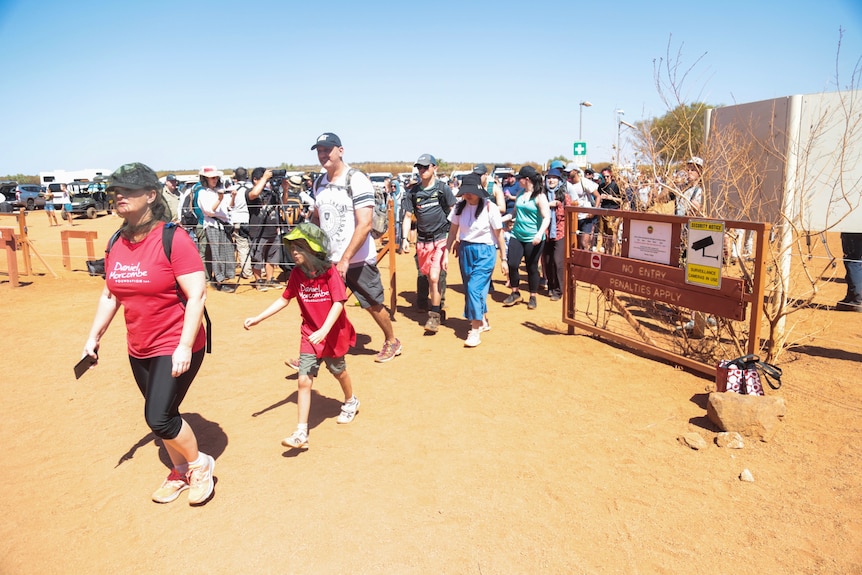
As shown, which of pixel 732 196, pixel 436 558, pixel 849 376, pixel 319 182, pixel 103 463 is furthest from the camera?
pixel 732 196

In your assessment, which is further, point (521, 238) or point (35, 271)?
point (35, 271)

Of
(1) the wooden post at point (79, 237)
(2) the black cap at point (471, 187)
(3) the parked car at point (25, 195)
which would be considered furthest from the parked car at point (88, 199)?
(2) the black cap at point (471, 187)

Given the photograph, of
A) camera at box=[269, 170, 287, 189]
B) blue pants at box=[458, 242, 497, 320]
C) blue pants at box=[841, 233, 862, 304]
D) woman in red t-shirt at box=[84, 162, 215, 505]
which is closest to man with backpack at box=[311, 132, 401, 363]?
blue pants at box=[458, 242, 497, 320]

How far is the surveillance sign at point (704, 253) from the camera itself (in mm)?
4848

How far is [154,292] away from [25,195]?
38280 mm

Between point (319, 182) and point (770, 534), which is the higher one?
point (319, 182)

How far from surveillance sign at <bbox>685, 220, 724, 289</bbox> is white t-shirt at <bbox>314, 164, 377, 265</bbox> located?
277 cm

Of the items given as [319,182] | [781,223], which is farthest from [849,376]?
[319,182]

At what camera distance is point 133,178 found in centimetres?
325

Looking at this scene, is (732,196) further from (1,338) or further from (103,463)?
(1,338)

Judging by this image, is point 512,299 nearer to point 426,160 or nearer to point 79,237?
point 426,160

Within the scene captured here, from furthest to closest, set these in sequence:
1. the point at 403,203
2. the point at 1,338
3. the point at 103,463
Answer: the point at 403,203 → the point at 1,338 → the point at 103,463

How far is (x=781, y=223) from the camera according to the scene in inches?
204

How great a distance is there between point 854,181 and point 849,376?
174cm
